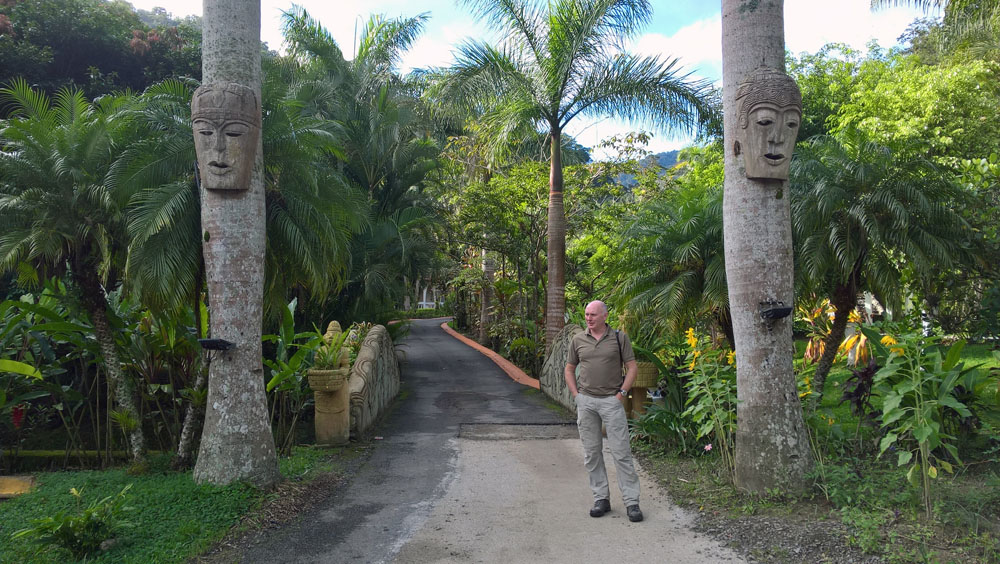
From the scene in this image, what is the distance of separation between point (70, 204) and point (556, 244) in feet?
27.1

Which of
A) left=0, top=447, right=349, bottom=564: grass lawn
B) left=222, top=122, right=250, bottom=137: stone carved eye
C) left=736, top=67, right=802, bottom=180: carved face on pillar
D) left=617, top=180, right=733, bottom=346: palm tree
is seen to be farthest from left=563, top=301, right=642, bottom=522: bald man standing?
left=222, top=122, right=250, bottom=137: stone carved eye

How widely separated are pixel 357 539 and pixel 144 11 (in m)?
60.4

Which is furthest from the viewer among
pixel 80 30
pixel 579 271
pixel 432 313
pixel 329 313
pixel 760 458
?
pixel 432 313

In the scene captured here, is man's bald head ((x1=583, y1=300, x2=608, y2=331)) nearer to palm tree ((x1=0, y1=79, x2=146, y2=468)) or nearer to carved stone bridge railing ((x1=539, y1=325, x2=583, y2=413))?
palm tree ((x1=0, y1=79, x2=146, y2=468))

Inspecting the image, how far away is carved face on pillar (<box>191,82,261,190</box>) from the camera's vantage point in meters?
5.78

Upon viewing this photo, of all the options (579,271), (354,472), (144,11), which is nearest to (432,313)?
(579,271)

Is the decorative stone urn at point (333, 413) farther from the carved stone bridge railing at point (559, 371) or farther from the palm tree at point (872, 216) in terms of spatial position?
the palm tree at point (872, 216)

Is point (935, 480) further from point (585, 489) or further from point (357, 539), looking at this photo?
point (357, 539)

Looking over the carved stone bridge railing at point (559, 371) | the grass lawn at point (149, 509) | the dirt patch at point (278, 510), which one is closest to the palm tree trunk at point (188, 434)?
the grass lawn at point (149, 509)

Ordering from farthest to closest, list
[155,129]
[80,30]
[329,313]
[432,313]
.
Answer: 1. [432,313]
2. [80,30]
3. [329,313]
4. [155,129]

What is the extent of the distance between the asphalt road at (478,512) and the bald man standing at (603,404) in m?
0.22

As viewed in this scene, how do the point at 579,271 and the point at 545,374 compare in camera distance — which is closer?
the point at 545,374

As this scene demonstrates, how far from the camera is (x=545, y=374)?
1280cm

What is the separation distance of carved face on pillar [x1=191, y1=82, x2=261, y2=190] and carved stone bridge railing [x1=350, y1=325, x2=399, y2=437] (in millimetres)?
3725
